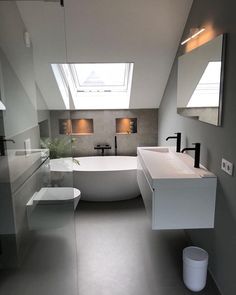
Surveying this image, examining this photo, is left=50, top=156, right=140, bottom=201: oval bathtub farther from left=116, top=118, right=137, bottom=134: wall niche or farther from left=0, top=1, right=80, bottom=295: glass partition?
left=116, top=118, right=137, bottom=134: wall niche

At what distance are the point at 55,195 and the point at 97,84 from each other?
81.5 inches

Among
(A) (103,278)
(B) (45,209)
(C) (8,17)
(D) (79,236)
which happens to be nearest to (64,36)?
(C) (8,17)

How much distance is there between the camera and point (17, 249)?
2664 millimetres

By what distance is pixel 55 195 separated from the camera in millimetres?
3312

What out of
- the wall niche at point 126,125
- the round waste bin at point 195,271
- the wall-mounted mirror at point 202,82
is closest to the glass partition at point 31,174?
the round waste bin at point 195,271

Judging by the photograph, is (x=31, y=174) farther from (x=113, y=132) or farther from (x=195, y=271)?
(x=113, y=132)

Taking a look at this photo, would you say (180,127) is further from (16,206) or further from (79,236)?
(16,206)

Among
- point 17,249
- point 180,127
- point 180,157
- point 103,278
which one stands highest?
point 180,127

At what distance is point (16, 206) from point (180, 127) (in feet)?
6.81

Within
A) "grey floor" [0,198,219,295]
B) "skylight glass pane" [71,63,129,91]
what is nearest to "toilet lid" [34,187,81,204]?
"grey floor" [0,198,219,295]

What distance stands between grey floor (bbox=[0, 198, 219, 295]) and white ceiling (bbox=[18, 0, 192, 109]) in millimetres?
2041

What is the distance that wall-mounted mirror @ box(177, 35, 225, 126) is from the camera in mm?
2162

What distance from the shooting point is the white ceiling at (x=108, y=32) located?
2.77 m

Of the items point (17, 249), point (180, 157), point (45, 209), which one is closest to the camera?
point (17, 249)
